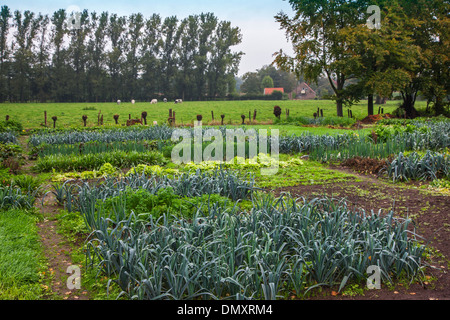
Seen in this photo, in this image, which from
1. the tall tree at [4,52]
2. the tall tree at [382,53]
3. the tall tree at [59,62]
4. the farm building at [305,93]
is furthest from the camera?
the farm building at [305,93]

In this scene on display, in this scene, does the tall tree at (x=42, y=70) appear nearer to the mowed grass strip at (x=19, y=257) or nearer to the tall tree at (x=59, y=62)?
the tall tree at (x=59, y=62)

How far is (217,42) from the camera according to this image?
59.6m

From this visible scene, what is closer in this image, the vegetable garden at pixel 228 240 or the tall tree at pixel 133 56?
the vegetable garden at pixel 228 240

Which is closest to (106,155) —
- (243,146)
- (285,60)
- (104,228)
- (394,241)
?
(243,146)

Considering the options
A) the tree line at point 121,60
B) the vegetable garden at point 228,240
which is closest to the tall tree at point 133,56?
the tree line at point 121,60

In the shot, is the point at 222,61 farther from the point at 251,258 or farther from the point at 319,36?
the point at 251,258

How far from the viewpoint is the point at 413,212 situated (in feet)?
17.6

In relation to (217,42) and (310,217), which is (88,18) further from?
(310,217)

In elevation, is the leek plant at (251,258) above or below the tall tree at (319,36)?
below

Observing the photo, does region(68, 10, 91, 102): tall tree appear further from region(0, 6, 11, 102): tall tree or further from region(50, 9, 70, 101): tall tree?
region(0, 6, 11, 102): tall tree

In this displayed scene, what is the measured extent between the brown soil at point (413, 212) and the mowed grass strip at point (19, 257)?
266 centimetres

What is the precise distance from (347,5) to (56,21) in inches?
1705

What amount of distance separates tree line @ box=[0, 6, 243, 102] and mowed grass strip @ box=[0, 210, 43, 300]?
5111 cm

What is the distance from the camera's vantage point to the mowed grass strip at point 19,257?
10.8 ft
